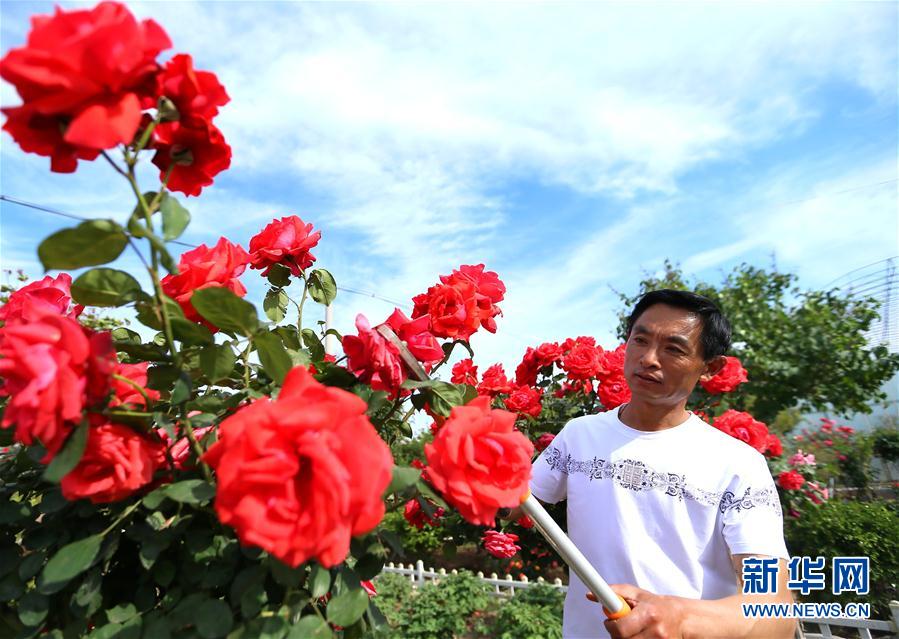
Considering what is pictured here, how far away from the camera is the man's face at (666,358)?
69.6 inches

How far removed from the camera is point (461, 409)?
76 centimetres

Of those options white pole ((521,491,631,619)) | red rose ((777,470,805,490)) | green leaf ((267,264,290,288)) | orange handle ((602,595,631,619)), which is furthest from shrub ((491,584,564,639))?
green leaf ((267,264,290,288))

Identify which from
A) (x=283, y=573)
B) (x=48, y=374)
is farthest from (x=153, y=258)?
(x=283, y=573)

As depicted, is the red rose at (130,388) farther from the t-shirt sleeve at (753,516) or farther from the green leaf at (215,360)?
the t-shirt sleeve at (753,516)

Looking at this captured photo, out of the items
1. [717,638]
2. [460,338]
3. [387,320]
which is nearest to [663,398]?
[717,638]

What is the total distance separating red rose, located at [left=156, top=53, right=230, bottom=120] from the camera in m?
0.65

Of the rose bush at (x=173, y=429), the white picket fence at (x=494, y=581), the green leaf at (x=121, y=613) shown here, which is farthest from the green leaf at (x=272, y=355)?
the white picket fence at (x=494, y=581)

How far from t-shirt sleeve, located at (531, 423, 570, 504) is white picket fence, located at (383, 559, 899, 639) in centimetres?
219

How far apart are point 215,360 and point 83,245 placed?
20 centimetres

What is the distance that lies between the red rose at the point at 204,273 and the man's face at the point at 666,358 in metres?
1.32

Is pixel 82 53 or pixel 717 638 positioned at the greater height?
pixel 82 53

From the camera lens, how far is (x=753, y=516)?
1525mm

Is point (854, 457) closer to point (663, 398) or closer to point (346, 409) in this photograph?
point (663, 398)

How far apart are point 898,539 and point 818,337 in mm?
3743
